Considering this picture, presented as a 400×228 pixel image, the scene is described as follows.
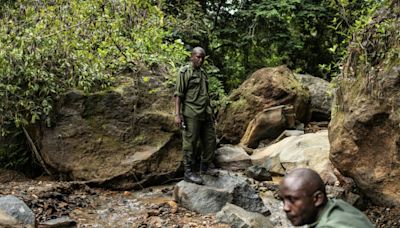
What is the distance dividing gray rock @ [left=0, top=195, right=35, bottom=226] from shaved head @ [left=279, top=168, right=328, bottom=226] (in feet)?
12.7

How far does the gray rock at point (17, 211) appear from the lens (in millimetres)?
5023

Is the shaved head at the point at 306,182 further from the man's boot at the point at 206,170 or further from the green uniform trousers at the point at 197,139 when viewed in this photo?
the man's boot at the point at 206,170

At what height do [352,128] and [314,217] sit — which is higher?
[314,217]

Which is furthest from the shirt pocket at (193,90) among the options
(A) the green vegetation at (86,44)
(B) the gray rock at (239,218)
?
(B) the gray rock at (239,218)

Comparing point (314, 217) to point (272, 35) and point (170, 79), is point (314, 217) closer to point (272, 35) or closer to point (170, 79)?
point (170, 79)

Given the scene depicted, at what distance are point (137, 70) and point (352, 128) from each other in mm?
4033

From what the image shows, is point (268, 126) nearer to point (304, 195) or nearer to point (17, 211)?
point (17, 211)

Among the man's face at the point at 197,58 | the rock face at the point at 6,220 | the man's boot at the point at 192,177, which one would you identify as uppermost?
the man's face at the point at 197,58

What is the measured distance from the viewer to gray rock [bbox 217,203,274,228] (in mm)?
5773

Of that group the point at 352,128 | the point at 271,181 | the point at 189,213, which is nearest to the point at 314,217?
the point at 189,213

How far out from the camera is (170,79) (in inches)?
334

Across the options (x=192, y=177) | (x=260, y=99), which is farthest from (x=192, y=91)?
(x=260, y=99)

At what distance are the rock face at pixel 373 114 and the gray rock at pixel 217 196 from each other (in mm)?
1491

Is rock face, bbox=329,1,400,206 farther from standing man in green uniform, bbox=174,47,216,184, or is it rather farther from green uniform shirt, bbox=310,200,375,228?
green uniform shirt, bbox=310,200,375,228
